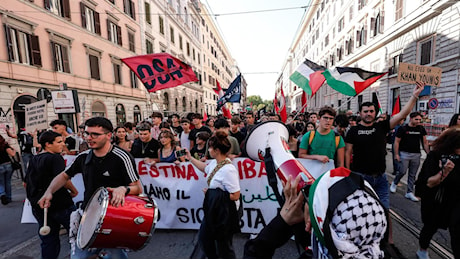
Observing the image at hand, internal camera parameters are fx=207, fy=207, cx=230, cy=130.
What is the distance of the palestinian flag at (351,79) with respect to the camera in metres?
5.64

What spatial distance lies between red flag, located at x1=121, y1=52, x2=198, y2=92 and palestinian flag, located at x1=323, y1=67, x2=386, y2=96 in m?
4.02

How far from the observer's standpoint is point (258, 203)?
10.5 ft

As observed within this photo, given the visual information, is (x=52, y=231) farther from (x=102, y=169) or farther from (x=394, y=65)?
(x=394, y=65)

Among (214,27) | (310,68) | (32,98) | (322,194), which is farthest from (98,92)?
(214,27)

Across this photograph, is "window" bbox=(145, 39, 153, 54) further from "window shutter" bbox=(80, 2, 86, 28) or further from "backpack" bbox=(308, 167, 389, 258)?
"backpack" bbox=(308, 167, 389, 258)

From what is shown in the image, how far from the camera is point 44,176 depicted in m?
2.29

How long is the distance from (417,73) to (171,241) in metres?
4.62

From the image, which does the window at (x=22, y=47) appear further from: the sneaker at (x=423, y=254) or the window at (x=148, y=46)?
the sneaker at (x=423, y=254)

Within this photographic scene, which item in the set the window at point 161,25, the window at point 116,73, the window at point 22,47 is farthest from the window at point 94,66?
the window at point 161,25

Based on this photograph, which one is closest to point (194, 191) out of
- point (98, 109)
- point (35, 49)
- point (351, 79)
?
point (351, 79)

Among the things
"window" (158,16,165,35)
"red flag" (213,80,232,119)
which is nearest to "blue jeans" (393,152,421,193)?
"red flag" (213,80,232,119)

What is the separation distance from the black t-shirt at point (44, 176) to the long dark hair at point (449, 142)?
4.01 meters

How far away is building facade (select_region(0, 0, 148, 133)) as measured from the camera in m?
10.4

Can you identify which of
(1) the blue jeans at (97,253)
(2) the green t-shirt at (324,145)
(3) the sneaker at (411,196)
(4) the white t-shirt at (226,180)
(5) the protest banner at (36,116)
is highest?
(5) the protest banner at (36,116)
